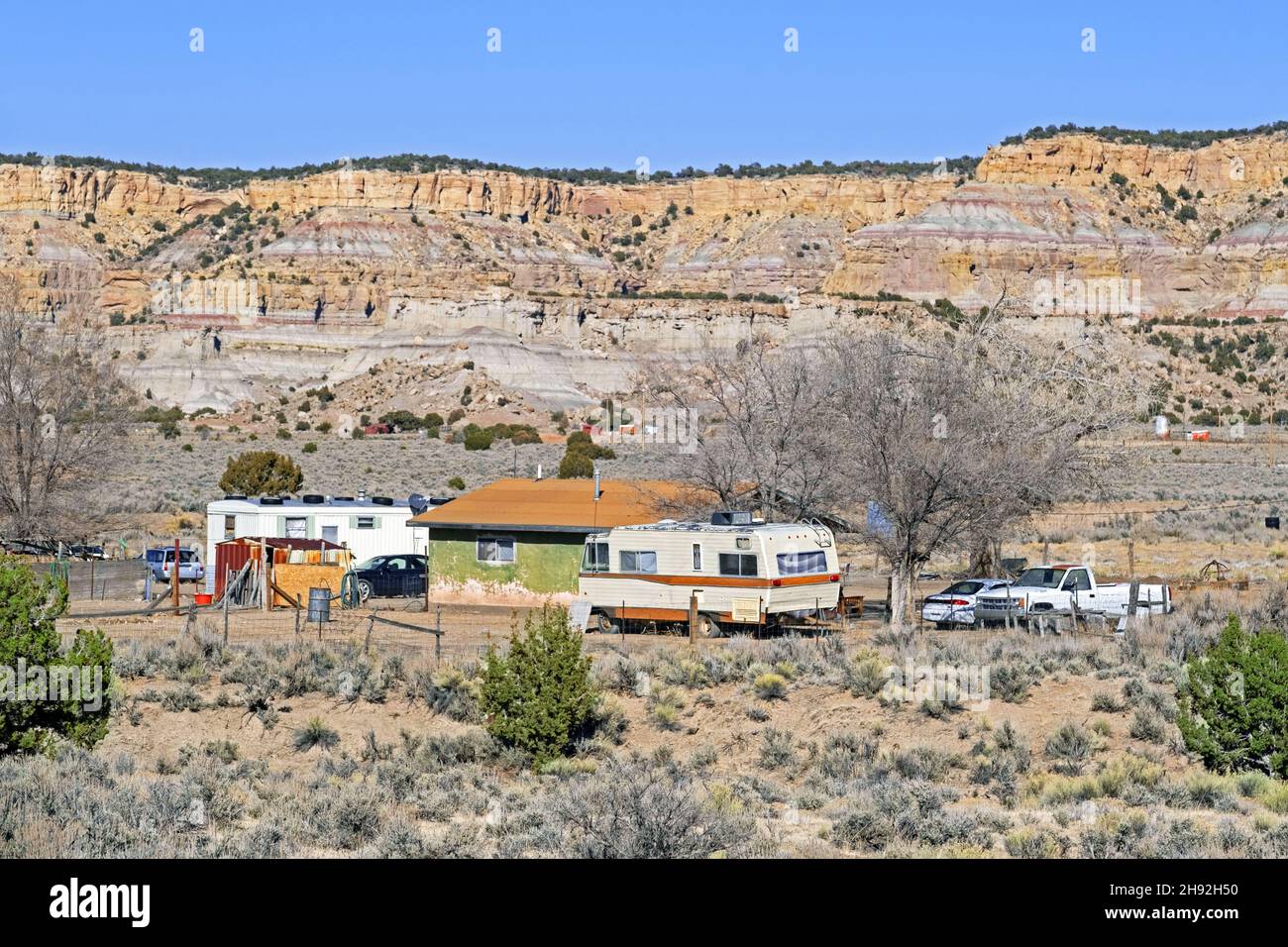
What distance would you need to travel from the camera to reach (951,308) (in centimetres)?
12669

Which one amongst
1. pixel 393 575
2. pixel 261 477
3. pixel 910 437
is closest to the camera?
pixel 910 437

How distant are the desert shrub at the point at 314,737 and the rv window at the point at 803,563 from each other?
9097mm

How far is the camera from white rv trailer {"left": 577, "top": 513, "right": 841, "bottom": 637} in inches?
1068

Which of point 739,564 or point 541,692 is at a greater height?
point 739,564

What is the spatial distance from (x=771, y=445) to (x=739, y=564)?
6150mm

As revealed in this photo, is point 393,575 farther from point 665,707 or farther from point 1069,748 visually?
point 1069,748

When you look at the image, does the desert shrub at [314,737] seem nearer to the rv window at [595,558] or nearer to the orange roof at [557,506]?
the rv window at [595,558]

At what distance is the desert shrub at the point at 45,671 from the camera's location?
1697cm

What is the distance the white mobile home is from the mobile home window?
40.5 ft

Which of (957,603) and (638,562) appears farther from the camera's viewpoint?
(957,603)

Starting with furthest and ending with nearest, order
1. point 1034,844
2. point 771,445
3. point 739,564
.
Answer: point 771,445 → point 739,564 → point 1034,844

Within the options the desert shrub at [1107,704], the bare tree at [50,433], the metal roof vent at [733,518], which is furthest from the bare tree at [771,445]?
the bare tree at [50,433]

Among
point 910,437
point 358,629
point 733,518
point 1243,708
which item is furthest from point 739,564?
point 1243,708

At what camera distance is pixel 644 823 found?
12742mm
